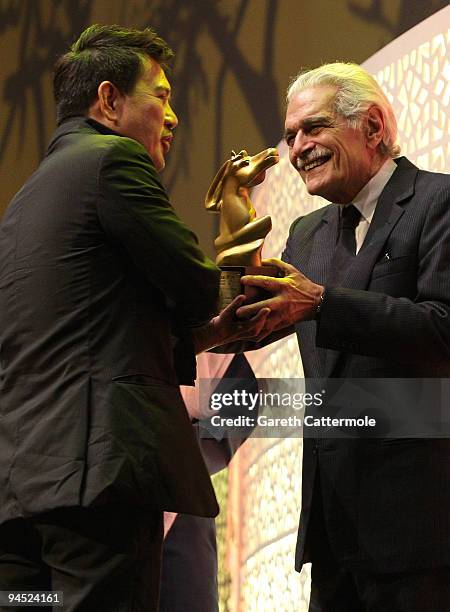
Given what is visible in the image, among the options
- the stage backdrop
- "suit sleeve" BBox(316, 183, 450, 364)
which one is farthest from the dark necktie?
the stage backdrop

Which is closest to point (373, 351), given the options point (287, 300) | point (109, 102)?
point (287, 300)

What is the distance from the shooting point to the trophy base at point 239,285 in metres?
2.10

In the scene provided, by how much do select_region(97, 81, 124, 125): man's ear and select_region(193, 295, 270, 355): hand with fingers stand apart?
0.42 meters

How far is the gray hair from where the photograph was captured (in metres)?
2.21

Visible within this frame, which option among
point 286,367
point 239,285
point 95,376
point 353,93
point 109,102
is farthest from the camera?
point 286,367

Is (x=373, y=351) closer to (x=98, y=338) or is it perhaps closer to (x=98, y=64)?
(x=98, y=338)

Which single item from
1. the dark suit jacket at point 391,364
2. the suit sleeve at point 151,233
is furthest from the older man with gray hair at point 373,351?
the suit sleeve at point 151,233

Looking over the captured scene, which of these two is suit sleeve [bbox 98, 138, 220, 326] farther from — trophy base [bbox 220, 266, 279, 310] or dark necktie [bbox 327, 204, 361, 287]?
dark necktie [bbox 327, 204, 361, 287]

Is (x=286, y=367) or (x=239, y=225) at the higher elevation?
(x=239, y=225)

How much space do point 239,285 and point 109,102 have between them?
439 millimetres

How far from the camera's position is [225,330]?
212 cm

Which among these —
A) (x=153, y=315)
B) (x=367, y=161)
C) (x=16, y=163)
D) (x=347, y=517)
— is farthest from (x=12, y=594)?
(x=16, y=163)

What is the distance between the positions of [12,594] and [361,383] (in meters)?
0.75

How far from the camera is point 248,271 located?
212 centimetres
